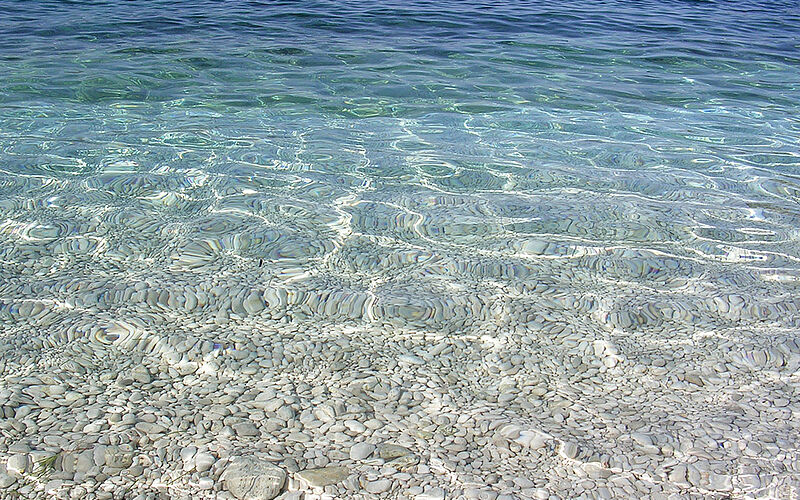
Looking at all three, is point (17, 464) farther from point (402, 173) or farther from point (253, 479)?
point (402, 173)

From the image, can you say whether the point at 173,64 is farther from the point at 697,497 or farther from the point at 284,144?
the point at 697,497

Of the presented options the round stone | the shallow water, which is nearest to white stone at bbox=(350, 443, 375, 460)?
the round stone

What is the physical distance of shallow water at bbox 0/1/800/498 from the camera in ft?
10.4

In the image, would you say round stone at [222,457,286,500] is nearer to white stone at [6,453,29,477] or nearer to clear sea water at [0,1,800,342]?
white stone at [6,453,29,477]

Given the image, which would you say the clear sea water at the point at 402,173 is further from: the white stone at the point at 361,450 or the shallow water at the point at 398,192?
the white stone at the point at 361,450

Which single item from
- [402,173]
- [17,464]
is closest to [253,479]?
[17,464]

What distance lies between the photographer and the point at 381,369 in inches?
109

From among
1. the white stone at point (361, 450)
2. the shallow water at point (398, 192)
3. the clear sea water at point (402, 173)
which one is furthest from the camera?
the clear sea water at point (402, 173)

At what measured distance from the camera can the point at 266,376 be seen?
2688 mm

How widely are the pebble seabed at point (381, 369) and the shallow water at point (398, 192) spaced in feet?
0.08

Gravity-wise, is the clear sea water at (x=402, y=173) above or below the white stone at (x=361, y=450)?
above

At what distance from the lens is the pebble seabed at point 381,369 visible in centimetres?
220

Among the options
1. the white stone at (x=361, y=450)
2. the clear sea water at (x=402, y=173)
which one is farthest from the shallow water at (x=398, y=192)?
the white stone at (x=361, y=450)

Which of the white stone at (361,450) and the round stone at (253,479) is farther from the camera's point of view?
the white stone at (361,450)
